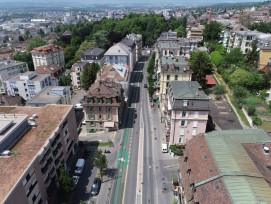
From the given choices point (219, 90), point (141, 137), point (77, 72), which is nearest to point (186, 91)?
point (141, 137)

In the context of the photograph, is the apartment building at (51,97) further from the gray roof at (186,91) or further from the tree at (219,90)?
the tree at (219,90)

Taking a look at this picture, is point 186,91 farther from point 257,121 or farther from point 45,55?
point 45,55

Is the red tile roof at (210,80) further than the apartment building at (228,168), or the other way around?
the red tile roof at (210,80)

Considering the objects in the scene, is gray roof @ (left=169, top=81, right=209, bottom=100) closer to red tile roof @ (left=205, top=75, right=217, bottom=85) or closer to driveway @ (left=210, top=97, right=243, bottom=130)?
driveway @ (left=210, top=97, right=243, bottom=130)

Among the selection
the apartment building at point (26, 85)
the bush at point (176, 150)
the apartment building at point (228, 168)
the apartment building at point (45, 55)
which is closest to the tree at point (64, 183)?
the apartment building at point (228, 168)

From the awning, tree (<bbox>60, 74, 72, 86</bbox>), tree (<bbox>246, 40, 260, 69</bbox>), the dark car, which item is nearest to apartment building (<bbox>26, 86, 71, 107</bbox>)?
the awning
